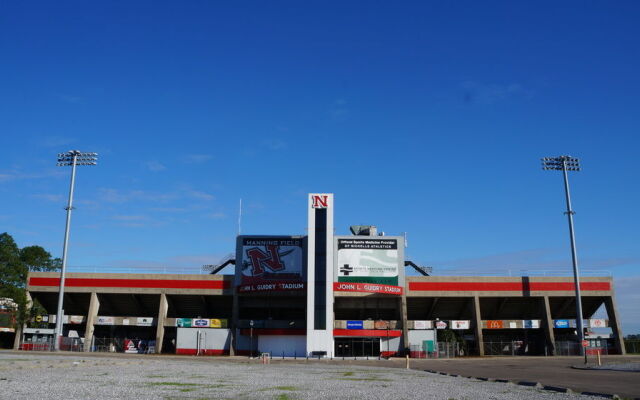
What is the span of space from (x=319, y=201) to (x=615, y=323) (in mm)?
40485

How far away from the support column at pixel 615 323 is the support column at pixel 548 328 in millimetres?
7811

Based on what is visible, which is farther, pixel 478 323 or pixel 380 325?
pixel 478 323

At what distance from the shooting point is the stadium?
68.9 metres

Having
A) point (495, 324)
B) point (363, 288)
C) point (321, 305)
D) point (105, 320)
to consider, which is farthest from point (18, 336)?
point (495, 324)

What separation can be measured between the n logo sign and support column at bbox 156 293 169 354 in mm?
22112

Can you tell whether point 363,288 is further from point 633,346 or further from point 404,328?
point 633,346

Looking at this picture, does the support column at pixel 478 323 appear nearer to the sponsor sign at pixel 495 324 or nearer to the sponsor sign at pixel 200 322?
the sponsor sign at pixel 495 324

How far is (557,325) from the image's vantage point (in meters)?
73.8

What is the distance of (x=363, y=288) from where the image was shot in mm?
68750

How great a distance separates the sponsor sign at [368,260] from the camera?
71.2 m

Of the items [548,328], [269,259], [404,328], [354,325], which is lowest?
[404,328]

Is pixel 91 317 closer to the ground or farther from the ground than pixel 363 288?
closer to the ground

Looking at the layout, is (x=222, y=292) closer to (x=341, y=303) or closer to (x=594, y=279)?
(x=341, y=303)

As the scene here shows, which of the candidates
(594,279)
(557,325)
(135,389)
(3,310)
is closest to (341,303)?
(557,325)
